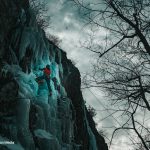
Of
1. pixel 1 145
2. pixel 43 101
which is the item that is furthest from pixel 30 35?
pixel 1 145

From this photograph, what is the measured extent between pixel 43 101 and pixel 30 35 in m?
4.11

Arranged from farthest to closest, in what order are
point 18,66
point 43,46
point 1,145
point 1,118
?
point 43,46 → point 18,66 → point 1,118 → point 1,145

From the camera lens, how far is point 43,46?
21.7m

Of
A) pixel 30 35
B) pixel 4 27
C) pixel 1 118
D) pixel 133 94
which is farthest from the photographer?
pixel 30 35

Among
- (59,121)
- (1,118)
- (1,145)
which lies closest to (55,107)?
(59,121)

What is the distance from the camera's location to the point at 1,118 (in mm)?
14125

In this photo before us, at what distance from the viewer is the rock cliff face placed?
1454 cm

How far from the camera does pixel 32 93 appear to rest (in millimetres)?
17625

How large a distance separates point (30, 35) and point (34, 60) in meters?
1.55

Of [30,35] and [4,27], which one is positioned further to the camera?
[30,35]

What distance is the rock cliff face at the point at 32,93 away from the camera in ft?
47.7

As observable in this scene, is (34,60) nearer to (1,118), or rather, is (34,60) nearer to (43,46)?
(43,46)

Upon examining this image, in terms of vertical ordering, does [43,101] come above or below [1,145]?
above

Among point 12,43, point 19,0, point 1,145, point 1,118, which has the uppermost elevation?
point 19,0
